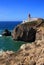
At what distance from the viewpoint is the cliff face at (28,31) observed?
5894 centimetres

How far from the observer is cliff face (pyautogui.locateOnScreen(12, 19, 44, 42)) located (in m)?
58.9

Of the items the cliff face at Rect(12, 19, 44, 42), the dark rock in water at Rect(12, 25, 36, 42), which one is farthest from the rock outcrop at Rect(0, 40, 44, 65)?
the dark rock in water at Rect(12, 25, 36, 42)

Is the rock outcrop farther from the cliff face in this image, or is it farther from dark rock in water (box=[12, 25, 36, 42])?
dark rock in water (box=[12, 25, 36, 42])

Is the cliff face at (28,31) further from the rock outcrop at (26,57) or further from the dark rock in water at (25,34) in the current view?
the rock outcrop at (26,57)

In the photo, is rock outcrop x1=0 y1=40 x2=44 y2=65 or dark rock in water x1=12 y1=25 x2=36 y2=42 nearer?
rock outcrop x1=0 y1=40 x2=44 y2=65

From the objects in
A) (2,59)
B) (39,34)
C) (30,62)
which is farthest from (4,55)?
(39,34)

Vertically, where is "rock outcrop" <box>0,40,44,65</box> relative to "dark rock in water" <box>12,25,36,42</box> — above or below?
above

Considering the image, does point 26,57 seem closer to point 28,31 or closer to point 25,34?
point 28,31

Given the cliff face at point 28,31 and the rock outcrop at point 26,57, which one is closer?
the rock outcrop at point 26,57

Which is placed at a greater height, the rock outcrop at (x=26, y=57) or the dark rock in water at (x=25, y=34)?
the rock outcrop at (x=26, y=57)

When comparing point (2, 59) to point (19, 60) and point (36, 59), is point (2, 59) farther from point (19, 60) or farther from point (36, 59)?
point (36, 59)

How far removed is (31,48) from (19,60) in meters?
2.51

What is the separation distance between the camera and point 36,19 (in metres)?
64.9

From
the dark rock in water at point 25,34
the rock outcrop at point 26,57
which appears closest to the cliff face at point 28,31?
the dark rock in water at point 25,34
